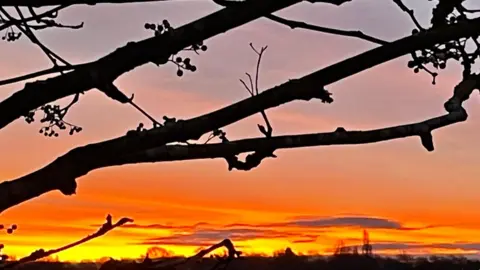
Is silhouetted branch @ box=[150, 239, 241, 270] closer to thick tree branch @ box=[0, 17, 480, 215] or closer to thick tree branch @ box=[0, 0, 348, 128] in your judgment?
thick tree branch @ box=[0, 17, 480, 215]

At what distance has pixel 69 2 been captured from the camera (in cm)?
175

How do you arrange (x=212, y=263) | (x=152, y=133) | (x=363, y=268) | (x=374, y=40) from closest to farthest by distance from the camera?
(x=212, y=263) < (x=152, y=133) < (x=374, y=40) < (x=363, y=268)

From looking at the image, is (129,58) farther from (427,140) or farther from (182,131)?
(427,140)

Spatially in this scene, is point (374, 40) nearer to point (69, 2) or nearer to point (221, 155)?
point (221, 155)

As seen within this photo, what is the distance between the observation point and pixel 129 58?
168 cm

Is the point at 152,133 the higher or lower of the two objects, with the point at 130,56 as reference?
lower

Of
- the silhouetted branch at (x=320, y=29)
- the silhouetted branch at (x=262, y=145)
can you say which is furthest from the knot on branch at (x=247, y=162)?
the silhouetted branch at (x=320, y=29)

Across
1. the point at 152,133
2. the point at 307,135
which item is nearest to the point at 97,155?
the point at 152,133

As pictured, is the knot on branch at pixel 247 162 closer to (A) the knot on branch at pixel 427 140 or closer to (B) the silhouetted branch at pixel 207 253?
(A) the knot on branch at pixel 427 140

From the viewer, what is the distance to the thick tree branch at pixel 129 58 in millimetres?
1649

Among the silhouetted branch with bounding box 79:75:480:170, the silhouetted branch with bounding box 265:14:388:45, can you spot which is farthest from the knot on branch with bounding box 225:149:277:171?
the silhouetted branch with bounding box 265:14:388:45

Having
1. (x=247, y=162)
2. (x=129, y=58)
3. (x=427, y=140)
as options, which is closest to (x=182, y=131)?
(x=129, y=58)

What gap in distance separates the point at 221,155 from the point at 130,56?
34cm

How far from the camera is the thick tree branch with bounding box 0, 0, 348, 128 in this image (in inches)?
64.9
